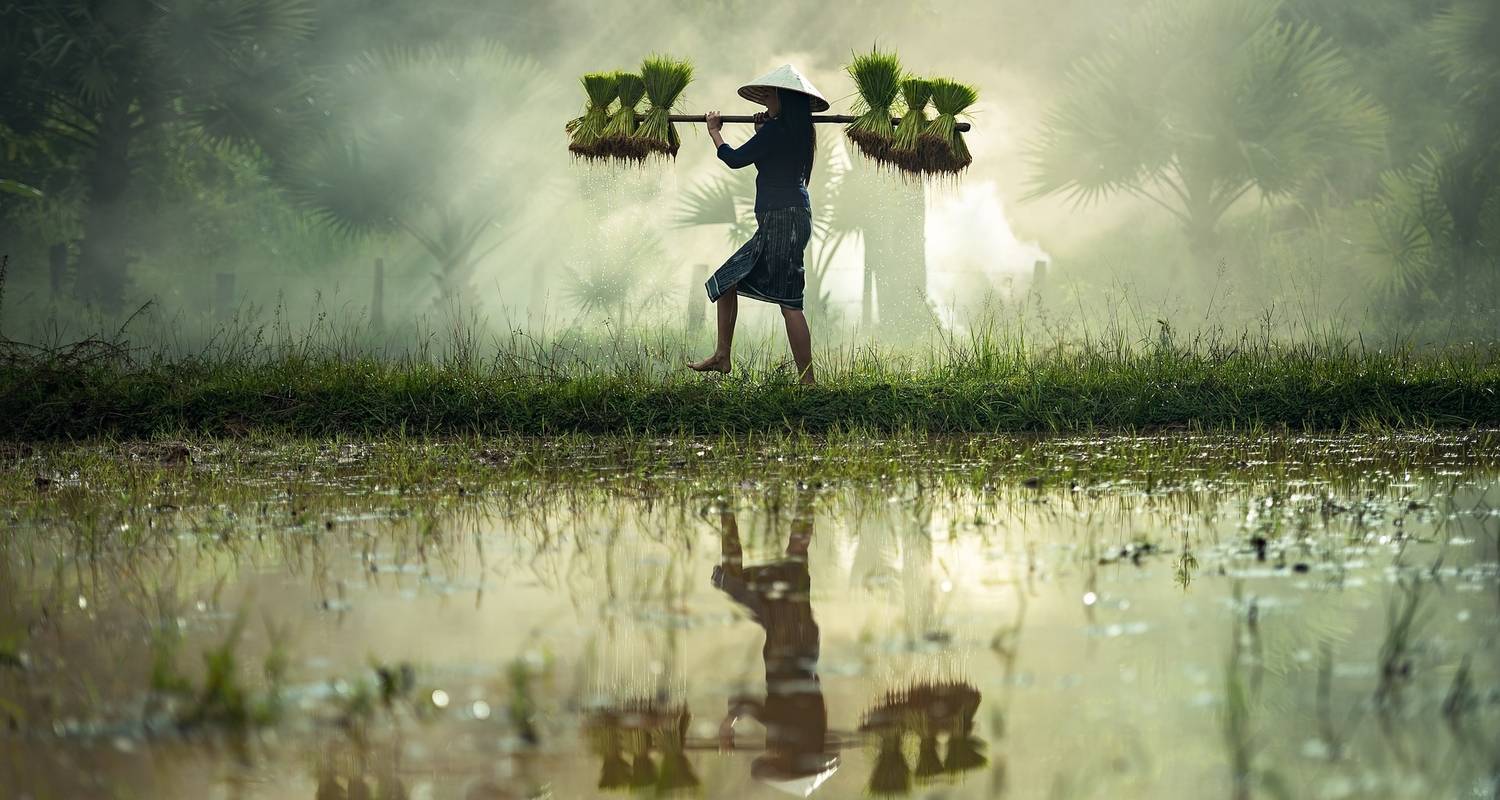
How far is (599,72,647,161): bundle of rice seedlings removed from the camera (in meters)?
9.88

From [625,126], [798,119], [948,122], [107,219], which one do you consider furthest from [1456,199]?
[107,219]

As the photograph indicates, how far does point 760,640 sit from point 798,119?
22.0ft

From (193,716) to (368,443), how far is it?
544 cm

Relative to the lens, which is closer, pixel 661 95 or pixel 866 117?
pixel 866 117

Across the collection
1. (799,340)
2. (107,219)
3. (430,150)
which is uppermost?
(430,150)

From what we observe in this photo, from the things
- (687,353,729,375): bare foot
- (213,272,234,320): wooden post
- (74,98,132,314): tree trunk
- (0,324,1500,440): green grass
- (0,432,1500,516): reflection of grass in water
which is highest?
(74,98,132,314): tree trunk

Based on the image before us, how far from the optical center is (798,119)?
29.4ft

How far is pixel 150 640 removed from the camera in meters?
2.86

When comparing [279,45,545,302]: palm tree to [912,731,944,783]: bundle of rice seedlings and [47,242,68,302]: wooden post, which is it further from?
[912,731,944,783]: bundle of rice seedlings

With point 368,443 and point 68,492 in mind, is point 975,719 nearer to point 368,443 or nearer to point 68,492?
point 68,492

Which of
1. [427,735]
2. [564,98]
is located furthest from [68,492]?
[564,98]

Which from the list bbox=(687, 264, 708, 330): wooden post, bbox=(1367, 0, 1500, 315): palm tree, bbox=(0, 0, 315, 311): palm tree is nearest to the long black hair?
bbox=(687, 264, 708, 330): wooden post

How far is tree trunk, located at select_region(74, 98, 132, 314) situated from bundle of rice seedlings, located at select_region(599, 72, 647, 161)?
789 inches

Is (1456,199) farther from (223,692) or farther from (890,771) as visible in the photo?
(223,692)
